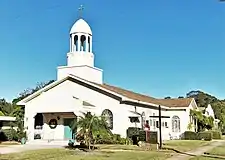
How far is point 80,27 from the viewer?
34250mm

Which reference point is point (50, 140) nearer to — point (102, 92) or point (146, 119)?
point (102, 92)

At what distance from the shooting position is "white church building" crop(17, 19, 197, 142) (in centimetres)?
2989

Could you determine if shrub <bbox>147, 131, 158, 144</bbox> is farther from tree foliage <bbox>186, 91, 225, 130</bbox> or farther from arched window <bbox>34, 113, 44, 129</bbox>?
tree foliage <bbox>186, 91, 225, 130</bbox>

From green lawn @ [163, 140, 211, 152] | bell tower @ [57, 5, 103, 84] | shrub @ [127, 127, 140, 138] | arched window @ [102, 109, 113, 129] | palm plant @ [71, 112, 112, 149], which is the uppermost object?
bell tower @ [57, 5, 103, 84]

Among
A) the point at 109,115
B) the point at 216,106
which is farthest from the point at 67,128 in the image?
the point at 216,106

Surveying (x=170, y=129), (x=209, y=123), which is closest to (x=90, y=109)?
(x=170, y=129)

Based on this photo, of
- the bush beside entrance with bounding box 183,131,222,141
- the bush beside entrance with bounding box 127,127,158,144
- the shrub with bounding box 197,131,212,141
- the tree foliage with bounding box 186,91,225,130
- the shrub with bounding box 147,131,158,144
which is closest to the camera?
the shrub with bounding box 147,131,158,144

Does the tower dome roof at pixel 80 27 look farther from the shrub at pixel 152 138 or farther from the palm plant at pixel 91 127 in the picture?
the palm plant at pixel 91 127

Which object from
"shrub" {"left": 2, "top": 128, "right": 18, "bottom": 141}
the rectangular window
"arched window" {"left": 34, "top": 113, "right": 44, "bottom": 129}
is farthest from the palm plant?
"shrub" {"left": 2, "top": 128, "right": 18, "bottom": 141}

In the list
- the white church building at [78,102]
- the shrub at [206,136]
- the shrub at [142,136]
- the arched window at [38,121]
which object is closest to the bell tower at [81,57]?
the white church building at [78,102]

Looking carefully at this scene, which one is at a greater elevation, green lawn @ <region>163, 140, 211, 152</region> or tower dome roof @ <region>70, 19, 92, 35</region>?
tower dome roof @ <region>70, 19, 92, 35</region>

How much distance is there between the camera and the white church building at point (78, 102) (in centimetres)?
2989

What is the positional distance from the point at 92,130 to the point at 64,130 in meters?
11.6

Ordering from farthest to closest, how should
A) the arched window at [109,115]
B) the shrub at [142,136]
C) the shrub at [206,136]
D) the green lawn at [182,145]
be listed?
the shrub at [206,136]
the arched window at [109,115]
the shrub at [142,136]
the green lawn at [182,145]
